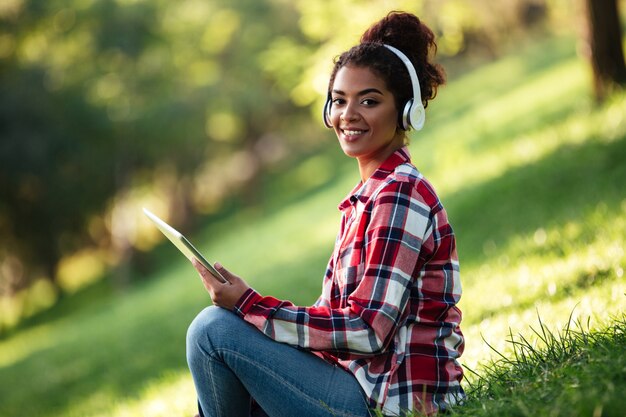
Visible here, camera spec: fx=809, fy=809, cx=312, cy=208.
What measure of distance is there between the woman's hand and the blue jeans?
5 cm

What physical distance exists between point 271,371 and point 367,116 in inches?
40.1

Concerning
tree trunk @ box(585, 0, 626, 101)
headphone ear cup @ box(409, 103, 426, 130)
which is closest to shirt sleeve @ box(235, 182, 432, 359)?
headphone ear cup @ box(409, 103, 426, 130)

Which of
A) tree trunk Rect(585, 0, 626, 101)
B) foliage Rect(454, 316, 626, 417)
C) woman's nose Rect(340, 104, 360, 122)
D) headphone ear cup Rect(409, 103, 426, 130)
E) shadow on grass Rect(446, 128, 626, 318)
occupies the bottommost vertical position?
foliage Rect(454, 316, 626, 417)

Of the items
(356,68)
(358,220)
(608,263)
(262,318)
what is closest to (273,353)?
(262,318)

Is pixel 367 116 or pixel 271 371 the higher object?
pixel 367 116

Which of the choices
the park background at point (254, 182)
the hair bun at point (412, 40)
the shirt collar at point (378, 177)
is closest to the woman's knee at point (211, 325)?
the shirt collar at point (378, 177)

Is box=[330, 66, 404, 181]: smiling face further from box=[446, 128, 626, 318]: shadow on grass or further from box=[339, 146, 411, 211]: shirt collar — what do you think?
box=[446, 128, 626, 318]: shadow on grass

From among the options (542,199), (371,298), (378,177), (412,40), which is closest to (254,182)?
(542,199)

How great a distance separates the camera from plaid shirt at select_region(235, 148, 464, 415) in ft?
8.95

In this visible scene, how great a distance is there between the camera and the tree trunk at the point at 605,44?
9.41 meters

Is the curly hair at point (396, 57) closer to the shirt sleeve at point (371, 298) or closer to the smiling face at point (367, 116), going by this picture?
the smiling face at point (367, 116)

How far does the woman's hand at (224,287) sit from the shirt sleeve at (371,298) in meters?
0.03

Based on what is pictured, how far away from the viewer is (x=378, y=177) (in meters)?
2.99

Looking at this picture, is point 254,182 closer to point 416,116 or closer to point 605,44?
point 605,44
